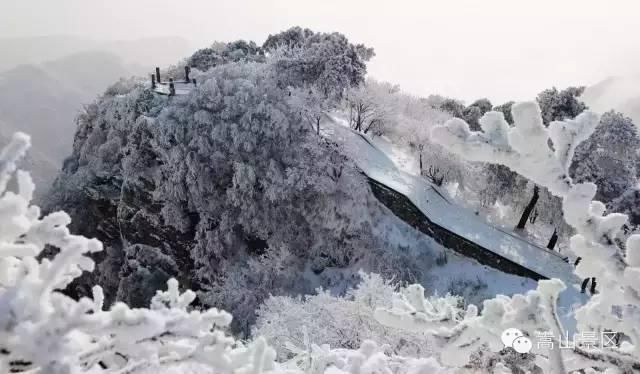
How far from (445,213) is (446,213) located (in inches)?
2.2

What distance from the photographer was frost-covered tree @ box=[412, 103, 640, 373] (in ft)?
6.70

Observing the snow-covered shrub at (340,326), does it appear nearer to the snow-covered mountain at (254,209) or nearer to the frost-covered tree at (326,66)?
the snow-covered mountain at (254,209)

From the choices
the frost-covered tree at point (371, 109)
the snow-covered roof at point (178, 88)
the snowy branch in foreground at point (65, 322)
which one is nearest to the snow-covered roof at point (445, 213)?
the frost-covered tree at point (371, 109)

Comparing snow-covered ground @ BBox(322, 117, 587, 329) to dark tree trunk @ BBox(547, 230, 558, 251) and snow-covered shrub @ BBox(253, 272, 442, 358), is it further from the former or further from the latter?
snow-covered shrub @ BBox(253, 272, 442, 358)

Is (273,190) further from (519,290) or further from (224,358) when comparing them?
(224,358)

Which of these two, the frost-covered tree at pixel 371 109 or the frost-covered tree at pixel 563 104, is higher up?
the frost-covered tree at pixel 563 104

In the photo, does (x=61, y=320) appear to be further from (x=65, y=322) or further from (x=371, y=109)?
(x=371, y=109)

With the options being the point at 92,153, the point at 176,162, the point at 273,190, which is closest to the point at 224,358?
the point at 273,190

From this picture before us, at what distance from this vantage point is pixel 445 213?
66.8ft

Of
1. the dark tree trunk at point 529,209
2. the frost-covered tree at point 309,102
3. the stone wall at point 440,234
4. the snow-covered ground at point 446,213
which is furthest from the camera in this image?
the dark tree trunk at point 529,209

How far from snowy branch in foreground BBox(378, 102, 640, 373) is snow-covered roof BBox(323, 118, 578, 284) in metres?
17.2

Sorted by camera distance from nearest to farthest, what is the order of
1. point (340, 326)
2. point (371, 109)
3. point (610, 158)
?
point (340, 326)
point (610, 158)
point (371, 109)

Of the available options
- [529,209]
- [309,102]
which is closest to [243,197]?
[309,102]

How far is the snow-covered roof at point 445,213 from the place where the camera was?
61.6 ft
